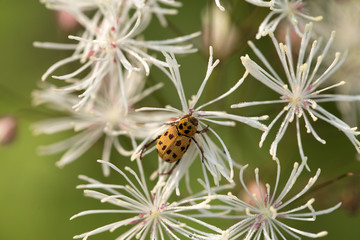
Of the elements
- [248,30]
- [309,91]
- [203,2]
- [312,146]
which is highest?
[203,2]

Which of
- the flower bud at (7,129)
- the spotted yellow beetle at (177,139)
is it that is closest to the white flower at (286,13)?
the spotted yellow beetle at (177,139)

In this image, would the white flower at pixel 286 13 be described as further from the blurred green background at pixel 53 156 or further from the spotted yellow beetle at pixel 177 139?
the blurred green background at pixel 53 156

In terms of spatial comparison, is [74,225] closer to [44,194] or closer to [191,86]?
[44,194]

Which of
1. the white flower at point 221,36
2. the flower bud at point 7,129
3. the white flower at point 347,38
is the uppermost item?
the white flower at point 347,38

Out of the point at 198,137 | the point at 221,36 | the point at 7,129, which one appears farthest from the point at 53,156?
the point at 198,137

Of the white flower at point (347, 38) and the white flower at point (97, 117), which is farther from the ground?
the white flower at point (347, 38)

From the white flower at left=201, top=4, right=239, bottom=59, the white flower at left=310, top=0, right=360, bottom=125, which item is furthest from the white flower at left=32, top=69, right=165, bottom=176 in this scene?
the white flower at left=310, top=0, right=360, bottom=125

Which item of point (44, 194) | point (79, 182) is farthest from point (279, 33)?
point (44, 194)
